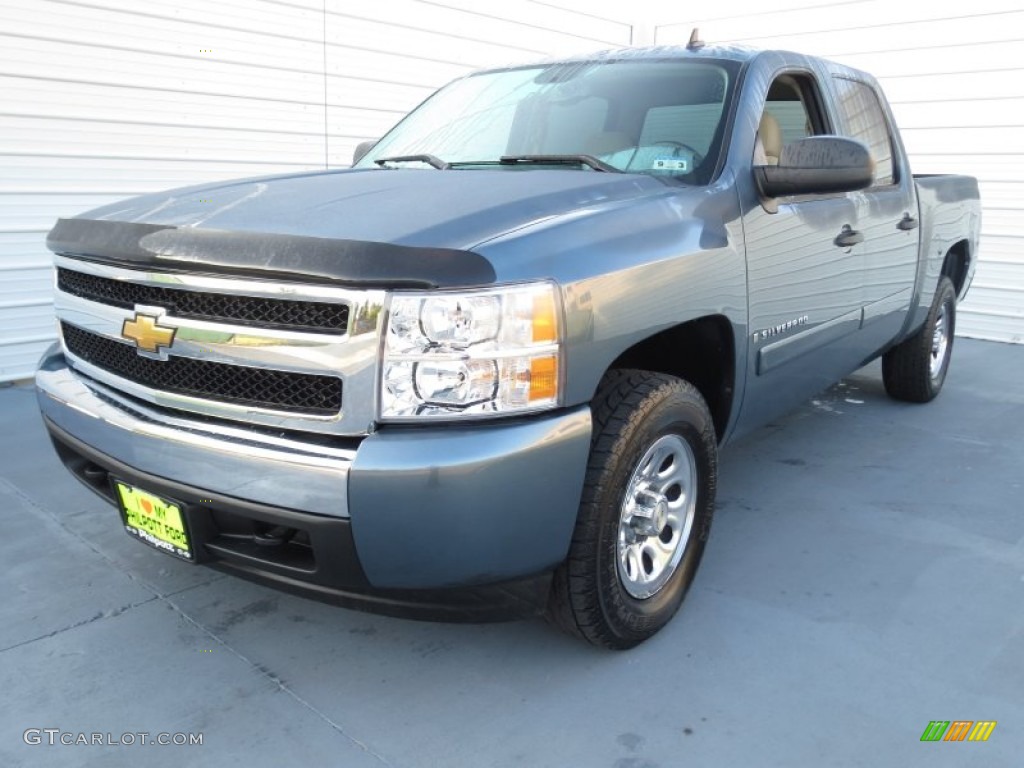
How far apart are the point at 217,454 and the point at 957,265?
16.3 ft

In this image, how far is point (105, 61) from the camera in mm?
5594

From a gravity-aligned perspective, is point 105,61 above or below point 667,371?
above

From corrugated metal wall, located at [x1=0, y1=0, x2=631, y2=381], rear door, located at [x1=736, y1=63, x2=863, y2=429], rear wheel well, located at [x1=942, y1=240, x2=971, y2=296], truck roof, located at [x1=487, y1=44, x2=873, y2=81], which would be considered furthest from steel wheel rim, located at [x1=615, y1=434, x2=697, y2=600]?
corrugated metal wall, located at [x1=0, y1=0, x2=631, y2=381]

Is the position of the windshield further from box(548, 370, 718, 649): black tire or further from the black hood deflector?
the black hood deflector

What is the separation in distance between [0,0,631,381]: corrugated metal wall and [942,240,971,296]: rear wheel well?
4.52m

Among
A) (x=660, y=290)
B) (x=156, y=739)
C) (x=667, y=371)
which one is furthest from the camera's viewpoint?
(x=667, y=371)

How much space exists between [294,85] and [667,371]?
5.04 m

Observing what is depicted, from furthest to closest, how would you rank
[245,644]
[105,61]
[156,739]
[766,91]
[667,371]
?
[105,61]
[766,91]
[667,371]
[245,644]
[156,739]

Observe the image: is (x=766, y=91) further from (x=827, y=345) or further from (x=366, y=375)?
(x=366, y=375)

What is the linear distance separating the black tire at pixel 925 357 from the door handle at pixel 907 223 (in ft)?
2.71

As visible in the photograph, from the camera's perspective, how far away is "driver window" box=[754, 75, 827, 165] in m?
3.12

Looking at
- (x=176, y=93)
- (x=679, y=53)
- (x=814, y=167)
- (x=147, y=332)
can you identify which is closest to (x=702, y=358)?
(x=814, y=167)

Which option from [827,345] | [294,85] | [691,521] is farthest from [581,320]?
[294,85]

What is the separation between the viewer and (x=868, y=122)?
4102mm
